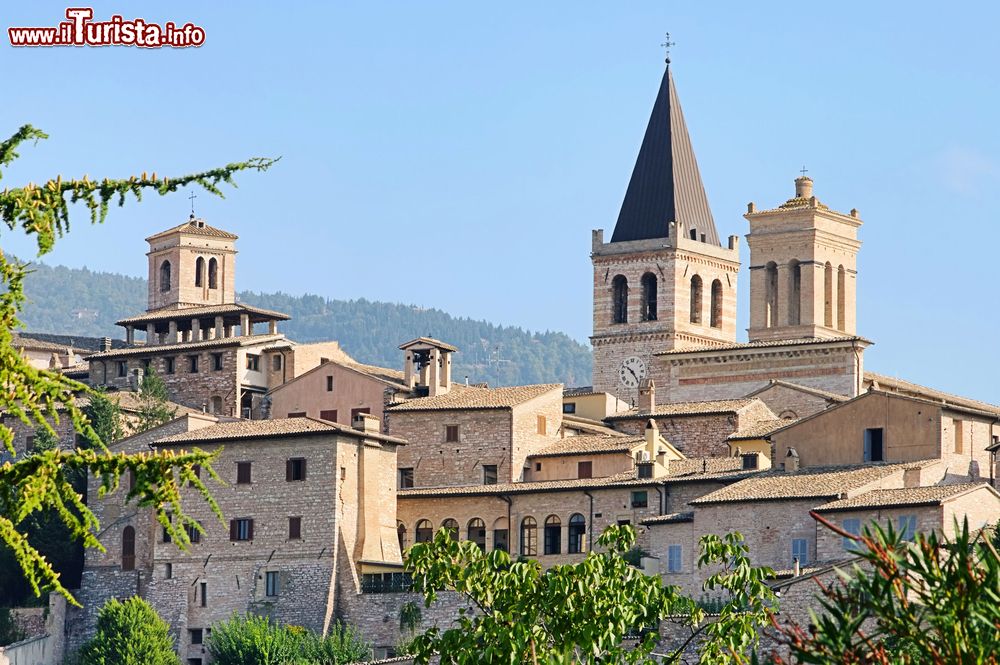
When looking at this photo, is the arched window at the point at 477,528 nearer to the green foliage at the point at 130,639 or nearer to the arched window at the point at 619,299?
the green foliage at the point at 130,639

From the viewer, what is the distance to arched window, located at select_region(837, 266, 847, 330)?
88.1m

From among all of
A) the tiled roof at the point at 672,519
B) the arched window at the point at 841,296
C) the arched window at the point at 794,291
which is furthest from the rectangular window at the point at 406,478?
the arched window at the point at 841,296

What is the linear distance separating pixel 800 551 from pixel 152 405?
25370 mm

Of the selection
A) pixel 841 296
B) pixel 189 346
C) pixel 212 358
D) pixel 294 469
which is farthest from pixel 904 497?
pixel 841 296

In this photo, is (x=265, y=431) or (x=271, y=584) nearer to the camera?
(x=271, y=584)

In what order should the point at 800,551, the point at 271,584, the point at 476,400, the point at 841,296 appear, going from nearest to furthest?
1. the point at 800,551
2. the point at 271,584
3. the point at 476,400
4. the point at 841,296

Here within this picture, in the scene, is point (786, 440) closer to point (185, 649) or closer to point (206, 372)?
point (185, 649)

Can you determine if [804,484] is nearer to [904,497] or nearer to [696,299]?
[904,497]

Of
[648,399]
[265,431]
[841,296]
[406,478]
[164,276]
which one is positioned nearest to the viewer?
[265,431]

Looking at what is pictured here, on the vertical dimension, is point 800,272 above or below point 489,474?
above

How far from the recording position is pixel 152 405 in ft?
228

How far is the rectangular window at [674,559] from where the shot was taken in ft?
178

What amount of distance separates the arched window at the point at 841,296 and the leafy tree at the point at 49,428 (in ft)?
240

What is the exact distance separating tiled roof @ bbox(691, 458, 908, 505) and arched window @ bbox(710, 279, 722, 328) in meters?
30.6
